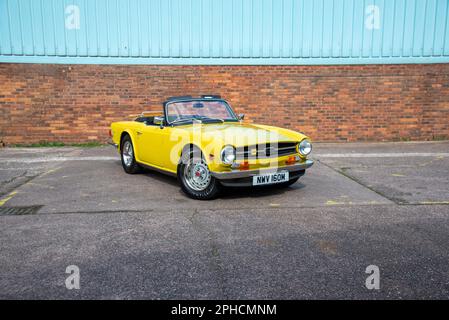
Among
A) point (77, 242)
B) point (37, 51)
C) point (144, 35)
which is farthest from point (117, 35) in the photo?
point (77, 242)

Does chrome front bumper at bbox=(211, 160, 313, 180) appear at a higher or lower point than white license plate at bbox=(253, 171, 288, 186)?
higher

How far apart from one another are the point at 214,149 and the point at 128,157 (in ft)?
9.07

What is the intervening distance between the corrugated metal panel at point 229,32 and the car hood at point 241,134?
213 inches

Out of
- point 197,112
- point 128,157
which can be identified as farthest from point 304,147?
point 128,157

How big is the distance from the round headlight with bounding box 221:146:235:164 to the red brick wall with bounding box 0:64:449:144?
6.04 m

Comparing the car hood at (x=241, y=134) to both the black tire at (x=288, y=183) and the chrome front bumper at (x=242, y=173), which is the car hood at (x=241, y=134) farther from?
the black tire at (x=288, y=183)

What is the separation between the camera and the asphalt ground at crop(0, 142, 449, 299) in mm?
2732

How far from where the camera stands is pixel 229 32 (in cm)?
1041

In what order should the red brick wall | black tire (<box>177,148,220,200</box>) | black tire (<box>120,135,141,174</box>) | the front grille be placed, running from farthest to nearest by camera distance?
the red brick wall, black tire (<box>120,135,141,174</box>), black tire (<box>177,148,220,200</box>), the front grille

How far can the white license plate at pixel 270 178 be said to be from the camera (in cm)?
487

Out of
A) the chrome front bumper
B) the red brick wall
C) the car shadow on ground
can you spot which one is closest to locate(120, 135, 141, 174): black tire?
the car shadow on ground

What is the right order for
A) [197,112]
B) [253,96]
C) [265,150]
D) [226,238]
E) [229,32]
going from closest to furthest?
[226,238]
[265,150]
[197,112]
[229,32]
[253,96]

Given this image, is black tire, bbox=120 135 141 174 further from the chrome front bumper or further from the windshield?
the chrome front bumper

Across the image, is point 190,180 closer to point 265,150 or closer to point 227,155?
point 227,155
